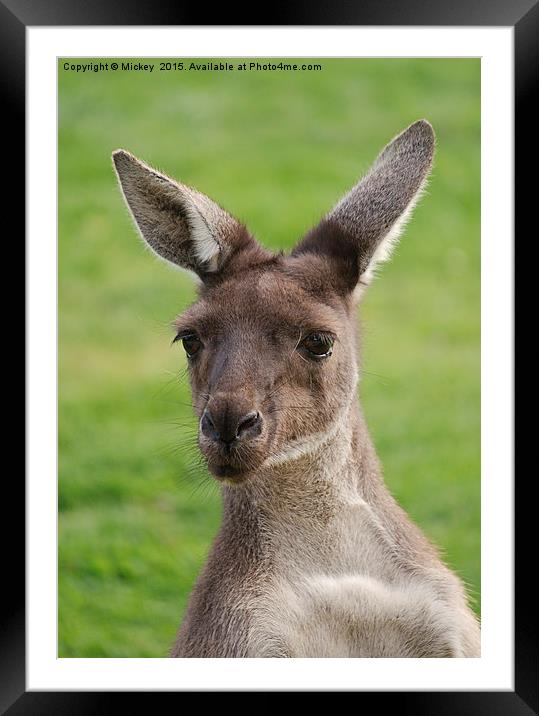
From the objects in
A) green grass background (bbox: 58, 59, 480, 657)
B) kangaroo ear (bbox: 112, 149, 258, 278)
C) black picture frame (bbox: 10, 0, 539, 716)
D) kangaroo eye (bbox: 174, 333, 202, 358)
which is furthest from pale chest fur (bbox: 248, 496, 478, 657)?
green grass background (bbox: 58, 59, 480, 657)

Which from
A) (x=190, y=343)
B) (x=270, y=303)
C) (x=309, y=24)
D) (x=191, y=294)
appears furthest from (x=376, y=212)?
(x=191, y=294)

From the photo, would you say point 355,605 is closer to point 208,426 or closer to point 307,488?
point 307,488

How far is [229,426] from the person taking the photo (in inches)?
200

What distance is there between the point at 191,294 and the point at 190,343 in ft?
12.7

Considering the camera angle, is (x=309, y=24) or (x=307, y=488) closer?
(x=309, y=24)

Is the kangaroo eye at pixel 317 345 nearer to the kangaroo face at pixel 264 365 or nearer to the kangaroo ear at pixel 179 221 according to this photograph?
the kangaroo face at pixel 264 365

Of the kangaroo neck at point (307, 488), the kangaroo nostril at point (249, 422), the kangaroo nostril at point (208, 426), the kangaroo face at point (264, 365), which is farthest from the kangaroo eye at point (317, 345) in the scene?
the kangaroo nostril at point (208, 426)

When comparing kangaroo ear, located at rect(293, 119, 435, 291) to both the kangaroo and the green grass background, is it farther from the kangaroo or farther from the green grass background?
the green grass background

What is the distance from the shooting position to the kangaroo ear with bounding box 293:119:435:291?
18.7 feet

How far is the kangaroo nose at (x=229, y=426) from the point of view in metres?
5.10
